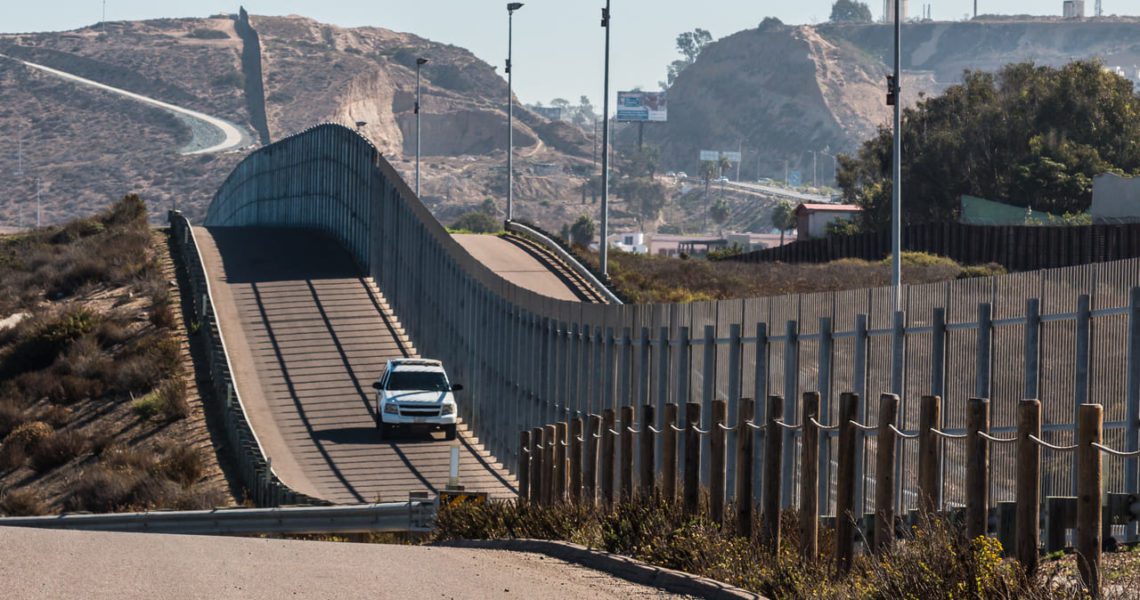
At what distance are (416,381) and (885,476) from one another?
27557 millimetres

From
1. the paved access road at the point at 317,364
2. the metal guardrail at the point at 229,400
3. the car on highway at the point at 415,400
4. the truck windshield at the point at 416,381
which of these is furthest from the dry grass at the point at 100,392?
the truck windshield at the point at 416,381

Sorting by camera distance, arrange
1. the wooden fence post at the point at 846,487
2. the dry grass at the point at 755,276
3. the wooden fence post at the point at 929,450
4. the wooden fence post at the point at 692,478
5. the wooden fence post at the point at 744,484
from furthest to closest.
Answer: the dry grass at the point at 755,276 → the wooden fence post at the point at 692,478 → the wooden fence post at the point at 744,484 → the wooden fence post at the point at 846,487 → the wooden fence post at the point at 929,450

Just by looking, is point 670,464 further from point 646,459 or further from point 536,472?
point 536,472

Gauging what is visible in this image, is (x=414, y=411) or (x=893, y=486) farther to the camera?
(x=414, y=411)

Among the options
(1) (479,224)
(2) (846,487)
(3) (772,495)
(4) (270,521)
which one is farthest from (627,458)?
(1) (479,224)

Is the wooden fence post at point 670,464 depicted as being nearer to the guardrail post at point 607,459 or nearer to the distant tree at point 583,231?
the guardrail post at point 607,459

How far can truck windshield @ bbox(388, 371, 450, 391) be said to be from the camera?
38.1 m

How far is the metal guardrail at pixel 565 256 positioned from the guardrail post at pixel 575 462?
106ft

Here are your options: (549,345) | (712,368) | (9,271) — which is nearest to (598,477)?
(712,368)

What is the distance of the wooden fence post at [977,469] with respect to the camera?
9.98 meters

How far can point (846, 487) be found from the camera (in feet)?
38.0

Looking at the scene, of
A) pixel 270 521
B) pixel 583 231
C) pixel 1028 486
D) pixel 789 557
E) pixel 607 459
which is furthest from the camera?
pixel 583 231

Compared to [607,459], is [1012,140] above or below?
above

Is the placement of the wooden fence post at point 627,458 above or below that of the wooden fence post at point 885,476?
below
